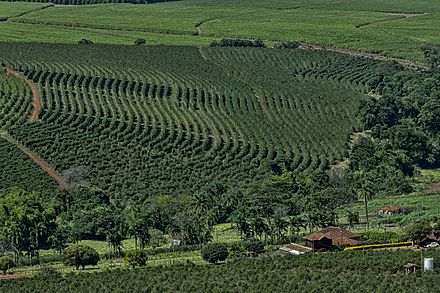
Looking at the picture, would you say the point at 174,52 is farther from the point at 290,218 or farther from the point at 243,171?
the point at 290,218

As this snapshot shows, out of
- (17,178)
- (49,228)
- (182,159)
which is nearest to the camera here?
(49,228)

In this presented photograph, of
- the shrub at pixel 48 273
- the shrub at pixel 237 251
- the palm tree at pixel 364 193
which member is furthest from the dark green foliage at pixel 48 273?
the palm tree at pixel 364 193

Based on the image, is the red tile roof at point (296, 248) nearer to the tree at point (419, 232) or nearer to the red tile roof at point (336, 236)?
the red tile roof at point (336, 236)

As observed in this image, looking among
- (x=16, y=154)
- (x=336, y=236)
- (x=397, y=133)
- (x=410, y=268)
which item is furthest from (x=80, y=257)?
(x=397, y=133)

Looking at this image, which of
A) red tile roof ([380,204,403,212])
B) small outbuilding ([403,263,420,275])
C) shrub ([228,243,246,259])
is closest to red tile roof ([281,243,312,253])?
shrub ([228,243,246,259])

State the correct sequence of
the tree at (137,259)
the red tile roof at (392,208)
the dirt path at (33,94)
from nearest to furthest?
the tree at (137,259) < the red tile roof at (392,208) < the dirt path at (33,94)

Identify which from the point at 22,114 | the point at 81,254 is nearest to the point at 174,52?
the point at 22,114
